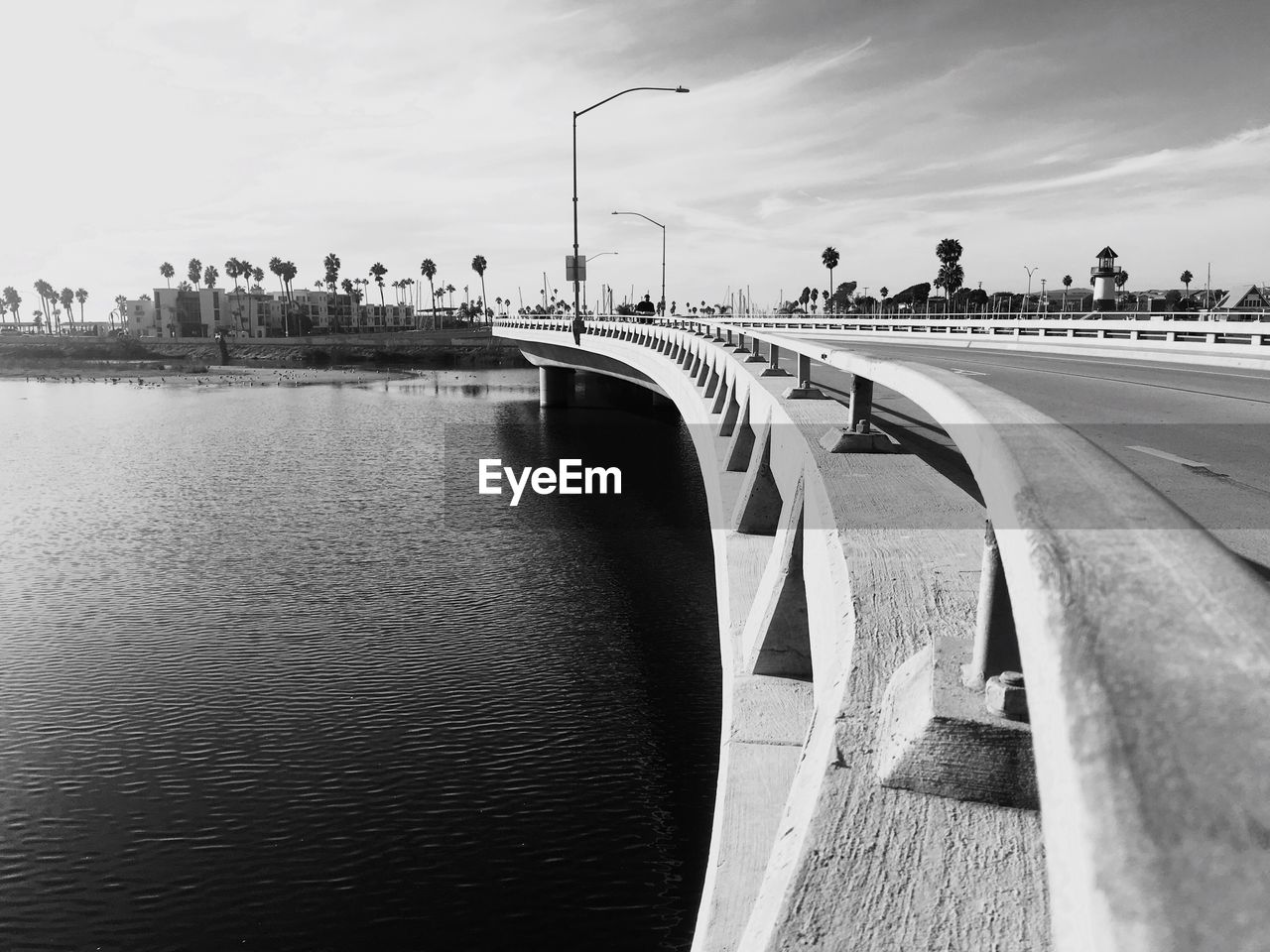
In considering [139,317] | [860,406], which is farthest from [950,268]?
[139,317]

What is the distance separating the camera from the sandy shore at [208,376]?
3327 inches

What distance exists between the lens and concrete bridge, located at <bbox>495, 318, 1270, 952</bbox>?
1012 millimetres

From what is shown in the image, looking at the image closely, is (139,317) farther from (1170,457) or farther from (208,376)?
(1170,457)

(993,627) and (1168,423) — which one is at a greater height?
A: (993,627)

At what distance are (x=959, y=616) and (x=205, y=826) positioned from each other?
409 inches

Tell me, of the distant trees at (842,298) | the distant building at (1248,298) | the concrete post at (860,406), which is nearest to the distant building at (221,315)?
the distant trees at (842,298)

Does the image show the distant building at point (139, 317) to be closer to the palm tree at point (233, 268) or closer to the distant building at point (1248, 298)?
the palm tree at point (233, 268)

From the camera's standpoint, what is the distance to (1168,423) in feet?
35.5

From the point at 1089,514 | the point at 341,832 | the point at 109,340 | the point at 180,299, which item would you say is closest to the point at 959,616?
the point at 1089,514

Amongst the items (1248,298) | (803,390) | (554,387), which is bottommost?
(554,387)

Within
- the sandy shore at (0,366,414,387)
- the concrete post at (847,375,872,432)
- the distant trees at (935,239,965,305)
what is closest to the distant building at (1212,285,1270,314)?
the distant trees at (935,239,965,305)

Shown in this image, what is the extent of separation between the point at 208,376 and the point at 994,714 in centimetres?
10223

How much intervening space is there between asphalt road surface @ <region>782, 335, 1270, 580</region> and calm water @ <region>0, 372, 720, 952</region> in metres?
5.49

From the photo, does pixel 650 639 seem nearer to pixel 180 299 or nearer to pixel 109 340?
pixel 109 340
